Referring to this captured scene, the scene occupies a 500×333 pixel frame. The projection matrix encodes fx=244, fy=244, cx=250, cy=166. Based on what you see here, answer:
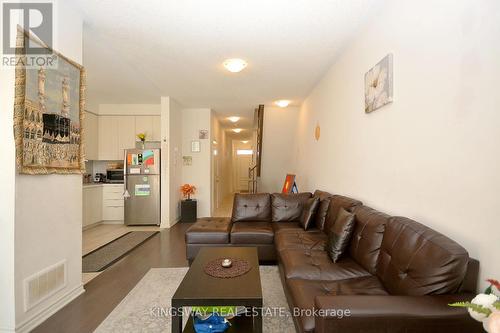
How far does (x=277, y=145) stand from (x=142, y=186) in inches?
128

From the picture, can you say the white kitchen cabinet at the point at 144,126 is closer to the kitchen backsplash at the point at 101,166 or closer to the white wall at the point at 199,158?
the white wall at the point at 199,158

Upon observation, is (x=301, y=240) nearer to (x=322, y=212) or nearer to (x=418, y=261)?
(x=322, y=212)

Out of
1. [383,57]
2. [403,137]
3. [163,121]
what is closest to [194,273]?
[403,137]

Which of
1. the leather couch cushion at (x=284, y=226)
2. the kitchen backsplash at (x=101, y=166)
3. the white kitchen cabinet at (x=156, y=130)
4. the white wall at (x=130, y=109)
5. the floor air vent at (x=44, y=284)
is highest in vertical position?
the white wall at (x=130, y=109)

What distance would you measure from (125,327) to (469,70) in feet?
9.01

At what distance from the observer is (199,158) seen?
19.7 ft

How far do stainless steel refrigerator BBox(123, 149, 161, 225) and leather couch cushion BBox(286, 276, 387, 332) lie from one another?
164 inches

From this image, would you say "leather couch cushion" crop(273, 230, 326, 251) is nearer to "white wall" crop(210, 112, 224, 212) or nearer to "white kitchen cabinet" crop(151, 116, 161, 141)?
"white wall" crop(210, 112, 224, 212)

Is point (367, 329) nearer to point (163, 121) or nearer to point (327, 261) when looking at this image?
point (327, 261)

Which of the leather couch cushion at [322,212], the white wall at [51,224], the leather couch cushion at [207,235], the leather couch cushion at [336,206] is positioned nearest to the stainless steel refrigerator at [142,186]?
the leather couch cushion at [207,235]

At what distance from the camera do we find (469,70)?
4.22ft

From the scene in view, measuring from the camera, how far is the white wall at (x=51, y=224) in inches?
68.1

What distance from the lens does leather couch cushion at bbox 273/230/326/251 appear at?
2361mm

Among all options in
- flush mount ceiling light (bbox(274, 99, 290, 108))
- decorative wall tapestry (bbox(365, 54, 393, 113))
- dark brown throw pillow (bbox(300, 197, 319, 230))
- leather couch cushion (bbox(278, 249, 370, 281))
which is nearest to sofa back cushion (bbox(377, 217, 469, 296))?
leather couch cushion (bbox(278, 249, 370, 281))
